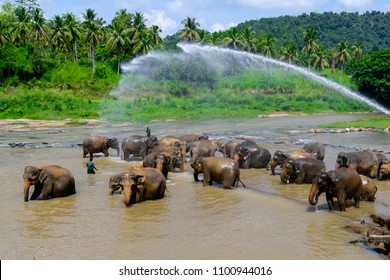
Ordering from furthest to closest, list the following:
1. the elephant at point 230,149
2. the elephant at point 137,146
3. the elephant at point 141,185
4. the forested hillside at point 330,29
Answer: the forested hillside at point 330,29
the elephant at point 137,146
the elephant at point 230,149
the elephant at point 141,185

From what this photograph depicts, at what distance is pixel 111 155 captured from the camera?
87.9 ft

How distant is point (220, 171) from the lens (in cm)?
1720

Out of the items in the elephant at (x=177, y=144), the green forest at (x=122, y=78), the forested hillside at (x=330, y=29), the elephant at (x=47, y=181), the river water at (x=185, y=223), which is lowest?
the river water at (x=185, y=223)

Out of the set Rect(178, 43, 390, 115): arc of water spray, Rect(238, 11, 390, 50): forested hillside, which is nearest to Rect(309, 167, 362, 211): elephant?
Rect(178, 43, 390, 115): arc of water spray

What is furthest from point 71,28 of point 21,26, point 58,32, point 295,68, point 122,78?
point 295,68

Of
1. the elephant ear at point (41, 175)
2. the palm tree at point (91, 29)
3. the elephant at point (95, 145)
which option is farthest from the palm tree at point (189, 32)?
the elephant ear at point (41, 175)

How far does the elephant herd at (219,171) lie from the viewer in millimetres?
14000

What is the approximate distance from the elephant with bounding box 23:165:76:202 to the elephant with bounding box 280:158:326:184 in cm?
747

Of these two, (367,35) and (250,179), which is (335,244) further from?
(367,35)

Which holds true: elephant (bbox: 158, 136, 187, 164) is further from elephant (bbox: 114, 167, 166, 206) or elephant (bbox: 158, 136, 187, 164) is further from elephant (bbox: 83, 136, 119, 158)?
elephant (bbox: 114, 167, 166, 206)

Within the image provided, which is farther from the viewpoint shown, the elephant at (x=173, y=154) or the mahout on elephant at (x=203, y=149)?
the mahout on elephant at (x=203, y=149)

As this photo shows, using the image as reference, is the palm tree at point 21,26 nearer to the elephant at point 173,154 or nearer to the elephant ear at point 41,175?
the elephant at point 173,154
